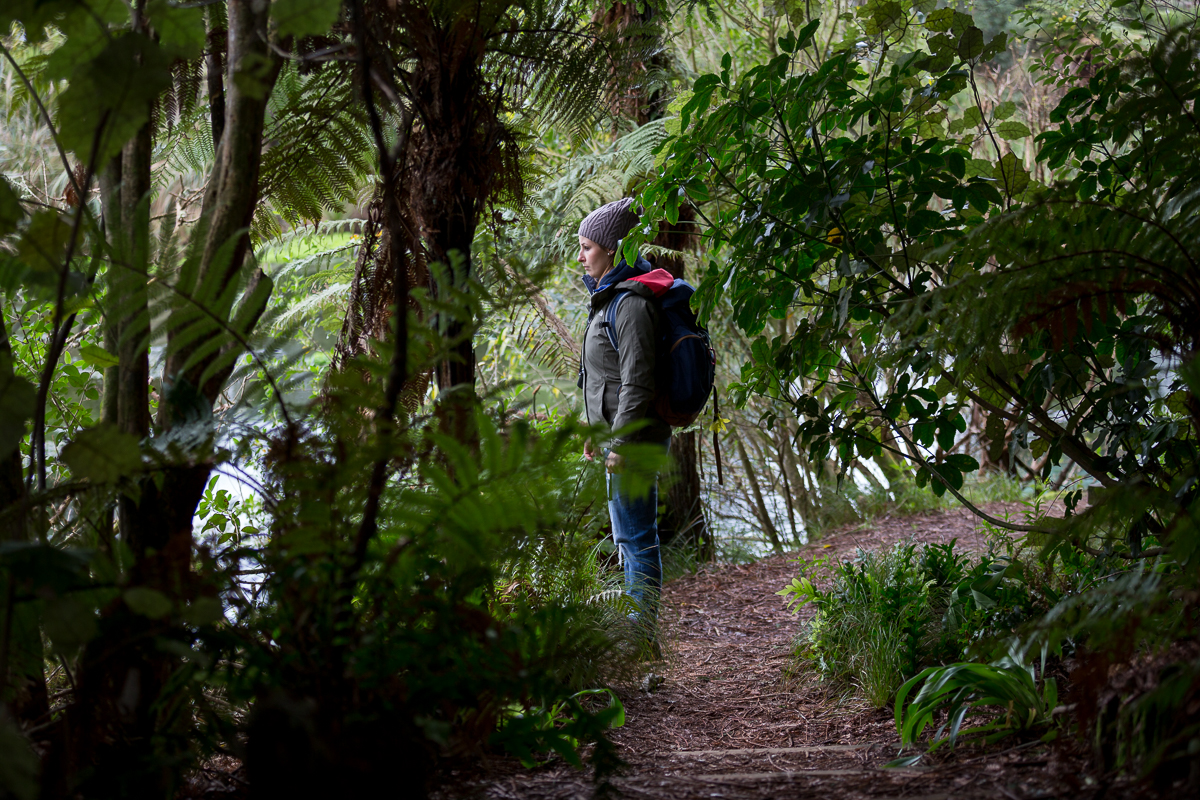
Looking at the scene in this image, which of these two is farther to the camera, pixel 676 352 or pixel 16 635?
pixel 676 352

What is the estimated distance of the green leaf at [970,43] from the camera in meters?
1.94

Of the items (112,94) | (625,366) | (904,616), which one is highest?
(625,366)

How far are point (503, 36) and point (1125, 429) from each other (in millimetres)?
1848

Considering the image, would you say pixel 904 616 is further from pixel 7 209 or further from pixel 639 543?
pixel 7 209

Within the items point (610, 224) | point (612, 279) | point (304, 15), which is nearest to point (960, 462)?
Result: point (612, 279)

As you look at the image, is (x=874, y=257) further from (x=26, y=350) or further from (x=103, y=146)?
(x=26, y=350)

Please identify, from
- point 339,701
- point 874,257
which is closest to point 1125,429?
point 874,257

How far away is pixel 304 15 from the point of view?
1.03 m

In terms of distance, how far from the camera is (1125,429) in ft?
6.10

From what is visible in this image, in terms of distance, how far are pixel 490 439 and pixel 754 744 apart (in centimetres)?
145

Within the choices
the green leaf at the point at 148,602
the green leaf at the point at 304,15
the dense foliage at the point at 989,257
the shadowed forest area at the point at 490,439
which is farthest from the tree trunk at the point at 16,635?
the dense foliage at the point at 989,257

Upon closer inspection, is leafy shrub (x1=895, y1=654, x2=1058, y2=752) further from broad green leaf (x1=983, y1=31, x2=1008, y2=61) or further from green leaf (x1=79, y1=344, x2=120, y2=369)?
green leaf (x1=79, y1=344, x2=120, y2=369)

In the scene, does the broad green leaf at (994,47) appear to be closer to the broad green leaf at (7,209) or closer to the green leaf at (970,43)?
the green leaf at (970,43)

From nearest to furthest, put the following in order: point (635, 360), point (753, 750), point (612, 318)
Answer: point (753, 750) < point (635, 360) < point (612, 318)
